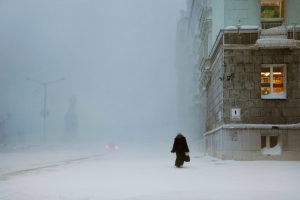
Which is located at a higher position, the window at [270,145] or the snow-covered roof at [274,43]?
the snow-covered roof at [274,43]

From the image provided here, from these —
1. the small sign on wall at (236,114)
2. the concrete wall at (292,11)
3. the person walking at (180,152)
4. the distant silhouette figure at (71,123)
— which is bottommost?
the distant silhouette figure at (71,123)

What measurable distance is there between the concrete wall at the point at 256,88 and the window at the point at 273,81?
278 millimetres

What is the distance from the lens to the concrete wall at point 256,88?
24.6 m

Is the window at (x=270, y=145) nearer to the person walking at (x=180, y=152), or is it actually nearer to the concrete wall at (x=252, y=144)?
the concrete wall at (x=252, y=144)

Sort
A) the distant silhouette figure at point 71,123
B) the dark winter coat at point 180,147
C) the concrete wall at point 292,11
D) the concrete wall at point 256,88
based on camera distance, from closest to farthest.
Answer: the dark winter coat at point 180,147
the concrete wall at point 256,88
the concrete wall at point 292,11
the distant silhouette figure at point 71,123

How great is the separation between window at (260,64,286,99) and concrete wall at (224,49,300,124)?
0.28 meters

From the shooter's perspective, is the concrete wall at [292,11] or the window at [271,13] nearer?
the concrete wall at [292,11]

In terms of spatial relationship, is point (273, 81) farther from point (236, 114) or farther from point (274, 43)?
point (236, 114)

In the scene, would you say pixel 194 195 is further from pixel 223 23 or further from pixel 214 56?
pixel 223 23

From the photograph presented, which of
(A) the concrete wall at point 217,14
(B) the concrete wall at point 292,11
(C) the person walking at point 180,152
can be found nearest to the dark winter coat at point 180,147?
(C) the person walking at point 180,152

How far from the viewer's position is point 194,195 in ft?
35.5

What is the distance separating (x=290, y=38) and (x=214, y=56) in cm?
597

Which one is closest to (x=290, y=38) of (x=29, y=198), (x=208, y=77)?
(x=208, y=77)

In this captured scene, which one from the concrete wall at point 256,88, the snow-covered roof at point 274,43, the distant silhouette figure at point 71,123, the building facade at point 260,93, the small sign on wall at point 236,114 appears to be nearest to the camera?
→ the snow-covered roof at point 274,43
